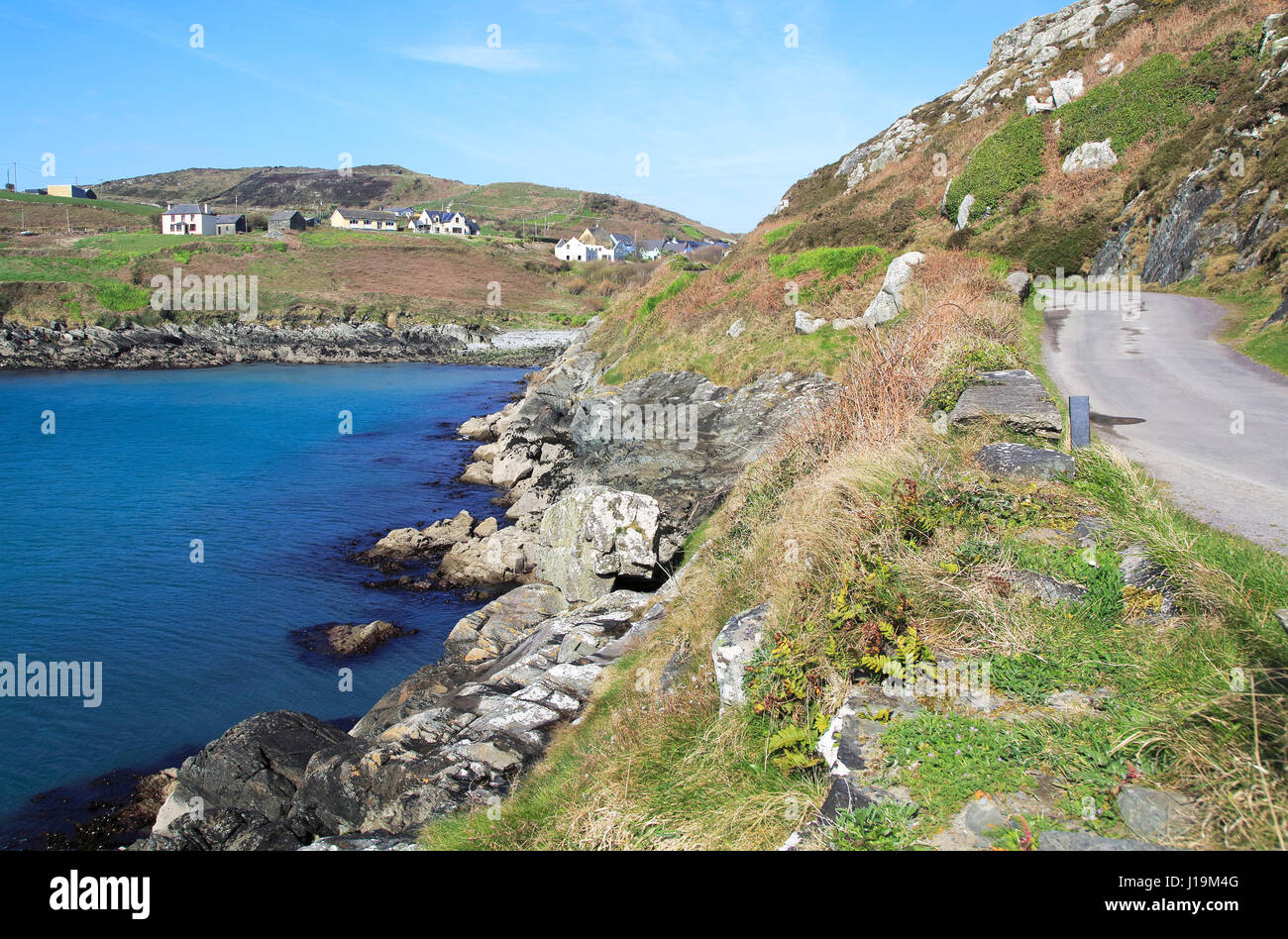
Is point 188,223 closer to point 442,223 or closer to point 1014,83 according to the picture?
point 442,223

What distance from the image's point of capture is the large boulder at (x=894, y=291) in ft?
61.1

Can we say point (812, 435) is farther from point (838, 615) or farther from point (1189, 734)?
point (1189, 734)

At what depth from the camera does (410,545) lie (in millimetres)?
22438

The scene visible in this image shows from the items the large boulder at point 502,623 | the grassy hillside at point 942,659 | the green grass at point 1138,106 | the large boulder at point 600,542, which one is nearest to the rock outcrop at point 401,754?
the large boulder at point 502,623

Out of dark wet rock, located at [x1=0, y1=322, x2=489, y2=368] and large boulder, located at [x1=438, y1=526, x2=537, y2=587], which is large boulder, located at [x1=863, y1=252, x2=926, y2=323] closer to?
large boulder, located at [x1=438, y1=526, x2=537, y2=587]

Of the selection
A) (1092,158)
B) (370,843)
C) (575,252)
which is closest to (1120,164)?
(1092,158)

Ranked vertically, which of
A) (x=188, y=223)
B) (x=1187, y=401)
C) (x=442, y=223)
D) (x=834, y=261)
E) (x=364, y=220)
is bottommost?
(x=1187, y=401)

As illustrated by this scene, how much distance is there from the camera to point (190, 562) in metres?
21.1

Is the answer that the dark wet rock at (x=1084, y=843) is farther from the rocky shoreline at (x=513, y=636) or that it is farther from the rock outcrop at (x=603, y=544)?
the rock outcrop at (x=603, y=544)

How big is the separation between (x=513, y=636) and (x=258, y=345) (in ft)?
227

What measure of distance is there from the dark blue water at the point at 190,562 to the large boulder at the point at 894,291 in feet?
41.1

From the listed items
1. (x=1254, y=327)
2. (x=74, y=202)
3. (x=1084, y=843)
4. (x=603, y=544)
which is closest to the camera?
(x=1084, y=843)
